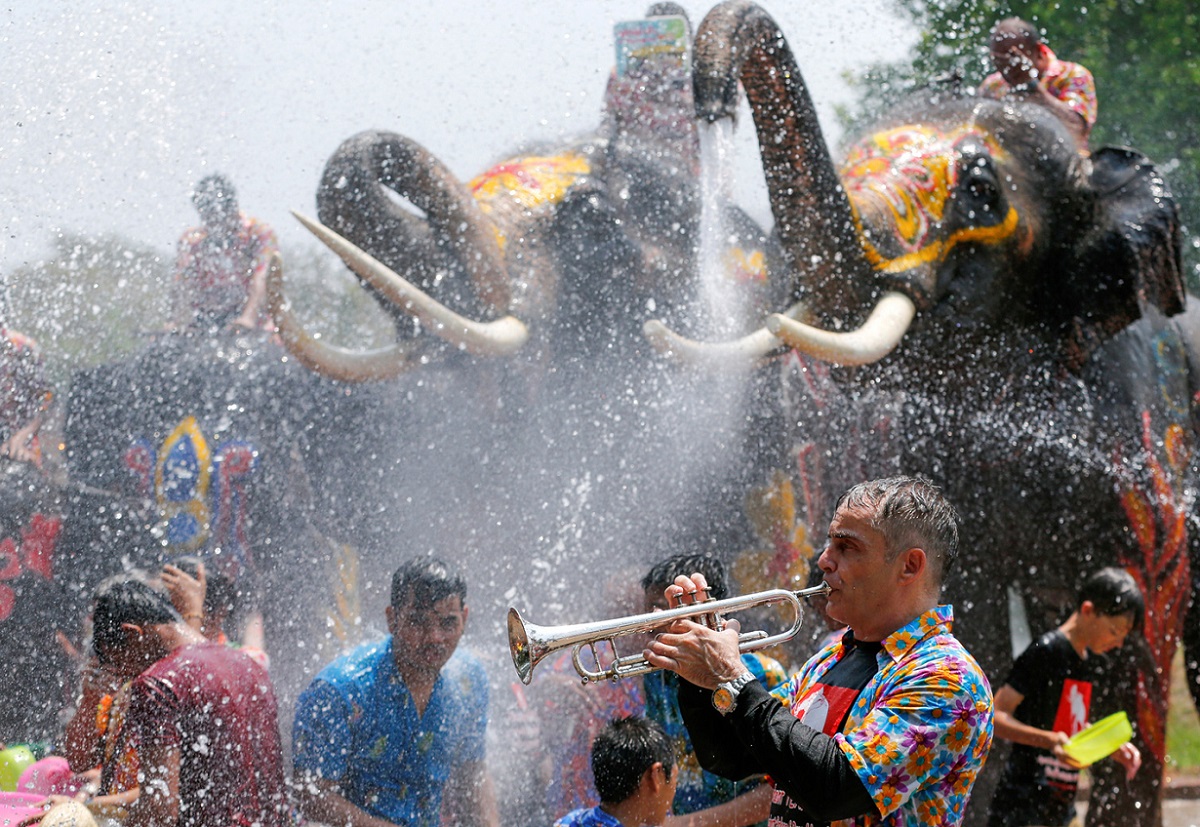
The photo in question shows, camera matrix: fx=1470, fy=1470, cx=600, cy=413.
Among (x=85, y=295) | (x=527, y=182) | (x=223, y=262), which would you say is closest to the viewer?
(x=527, y=182)

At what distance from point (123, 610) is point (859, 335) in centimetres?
282

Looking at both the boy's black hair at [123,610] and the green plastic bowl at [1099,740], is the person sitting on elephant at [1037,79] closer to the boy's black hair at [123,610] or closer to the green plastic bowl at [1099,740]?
the green plastic bowl at [1099,740]

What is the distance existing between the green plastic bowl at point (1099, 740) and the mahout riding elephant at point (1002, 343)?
1176mm

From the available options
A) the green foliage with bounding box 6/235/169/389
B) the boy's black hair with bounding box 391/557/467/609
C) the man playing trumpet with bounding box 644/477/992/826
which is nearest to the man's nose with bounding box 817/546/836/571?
the man playing trumpet with bounding box 644/477/992/826

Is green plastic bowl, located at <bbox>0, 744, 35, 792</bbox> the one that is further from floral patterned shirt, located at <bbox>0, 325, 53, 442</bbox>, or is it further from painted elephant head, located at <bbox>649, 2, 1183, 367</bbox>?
painted elephant head, located at <bbox>649, 2, 1183, 367</bbox>

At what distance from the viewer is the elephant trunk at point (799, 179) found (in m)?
5.32

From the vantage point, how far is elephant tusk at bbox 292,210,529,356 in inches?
A: 201

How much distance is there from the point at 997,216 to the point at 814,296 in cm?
83

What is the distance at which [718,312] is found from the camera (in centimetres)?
620

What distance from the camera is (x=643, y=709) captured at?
4.09 meters

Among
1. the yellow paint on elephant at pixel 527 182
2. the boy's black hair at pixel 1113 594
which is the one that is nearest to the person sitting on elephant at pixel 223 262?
the yellow paint on elephant at pixel 527 182

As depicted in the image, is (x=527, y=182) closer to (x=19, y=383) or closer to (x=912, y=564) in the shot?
(x=19, y=383)

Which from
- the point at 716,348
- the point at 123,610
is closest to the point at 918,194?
the point at 716,348

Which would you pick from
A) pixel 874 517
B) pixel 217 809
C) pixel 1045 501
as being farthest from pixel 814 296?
pixel 874 517
